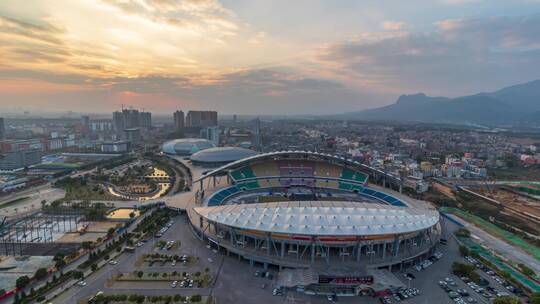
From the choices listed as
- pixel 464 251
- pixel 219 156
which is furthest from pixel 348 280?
pixel 219 156

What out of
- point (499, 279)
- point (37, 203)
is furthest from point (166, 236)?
point (499, 279)

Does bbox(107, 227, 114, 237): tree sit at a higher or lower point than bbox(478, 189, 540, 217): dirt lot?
higher

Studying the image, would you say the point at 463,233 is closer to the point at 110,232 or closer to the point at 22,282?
the point at 110,232

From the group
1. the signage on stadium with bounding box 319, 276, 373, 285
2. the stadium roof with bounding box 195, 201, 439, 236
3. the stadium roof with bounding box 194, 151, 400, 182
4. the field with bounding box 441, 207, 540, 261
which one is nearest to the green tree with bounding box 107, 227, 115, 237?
the stadium roof with bounding box 195, 201, 439, 236

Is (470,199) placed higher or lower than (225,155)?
lower

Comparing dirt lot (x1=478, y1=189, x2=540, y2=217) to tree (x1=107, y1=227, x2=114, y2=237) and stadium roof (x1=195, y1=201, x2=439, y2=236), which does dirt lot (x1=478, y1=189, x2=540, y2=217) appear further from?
tree (x1=107, y1=227, x2=114, y2=237)

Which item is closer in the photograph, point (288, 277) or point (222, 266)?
point (288, 277)

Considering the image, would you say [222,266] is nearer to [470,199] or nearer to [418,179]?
[470,199]
